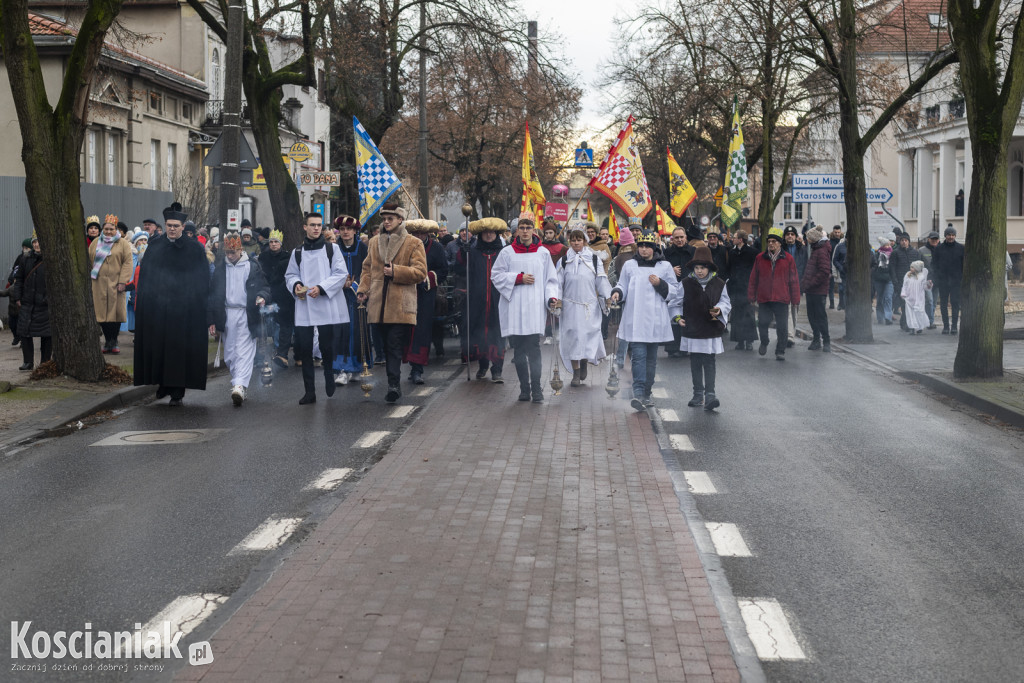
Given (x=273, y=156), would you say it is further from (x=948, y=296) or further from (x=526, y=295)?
(x=948, y=296)

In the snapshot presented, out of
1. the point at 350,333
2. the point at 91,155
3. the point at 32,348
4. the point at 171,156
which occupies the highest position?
the point at 171,156

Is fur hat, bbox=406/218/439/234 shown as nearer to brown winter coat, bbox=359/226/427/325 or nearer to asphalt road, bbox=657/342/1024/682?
brown winter coat, bbox=359/226/427/325

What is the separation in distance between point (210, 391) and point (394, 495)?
6879 mm

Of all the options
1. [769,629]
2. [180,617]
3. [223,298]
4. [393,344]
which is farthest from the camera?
[223,298]

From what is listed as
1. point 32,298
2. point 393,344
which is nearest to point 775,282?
point 393,344

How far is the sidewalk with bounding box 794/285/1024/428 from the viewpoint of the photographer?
1313 cm

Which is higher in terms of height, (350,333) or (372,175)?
(372,175)

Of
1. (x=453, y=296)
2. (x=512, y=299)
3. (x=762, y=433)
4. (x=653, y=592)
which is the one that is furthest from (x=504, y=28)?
(x=653, y=592)

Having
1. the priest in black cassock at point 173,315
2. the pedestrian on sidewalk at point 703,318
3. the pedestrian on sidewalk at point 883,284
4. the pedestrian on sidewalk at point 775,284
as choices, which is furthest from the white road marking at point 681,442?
the pedestrian on sidewalk at point 883,284

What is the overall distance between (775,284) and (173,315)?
31.2ft

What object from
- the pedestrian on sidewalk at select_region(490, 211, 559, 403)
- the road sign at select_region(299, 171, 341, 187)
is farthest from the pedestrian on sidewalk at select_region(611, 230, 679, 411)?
the road sign at select_region(299, 171, 341, 187)

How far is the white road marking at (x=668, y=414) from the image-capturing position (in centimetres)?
1190

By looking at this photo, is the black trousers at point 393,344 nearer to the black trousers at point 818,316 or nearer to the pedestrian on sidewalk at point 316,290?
the pedestrian on sidewalk at point 316,290

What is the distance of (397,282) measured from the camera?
12977 mm
